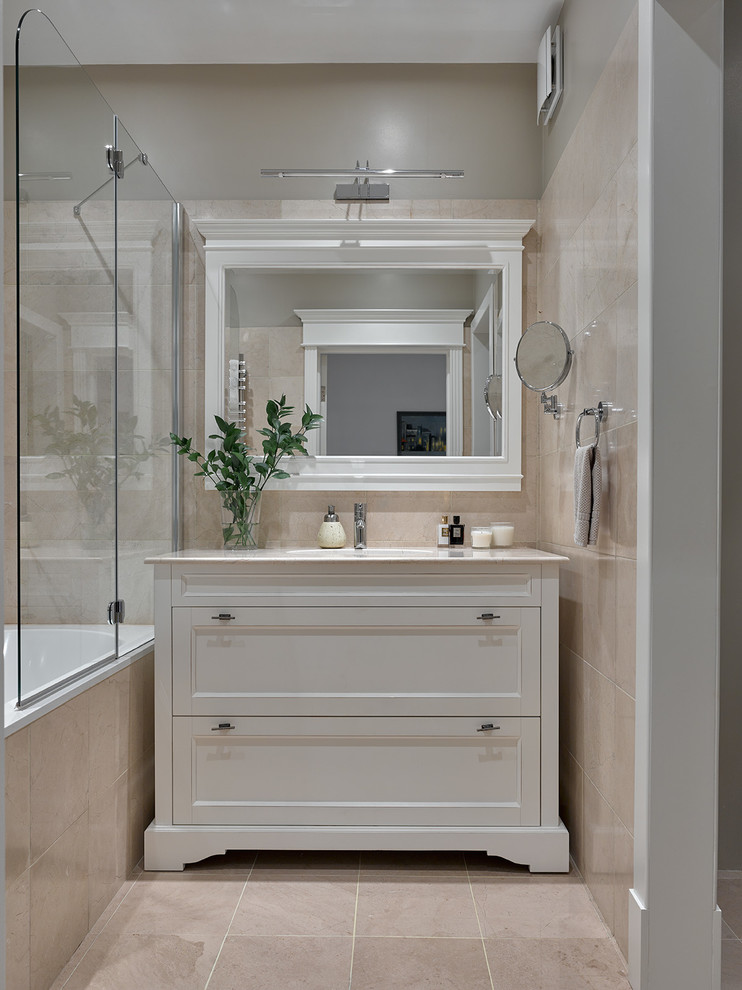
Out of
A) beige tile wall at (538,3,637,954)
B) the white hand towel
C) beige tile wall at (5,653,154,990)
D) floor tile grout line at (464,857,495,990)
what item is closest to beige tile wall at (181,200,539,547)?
beige tile wall at (538,3,637,954)

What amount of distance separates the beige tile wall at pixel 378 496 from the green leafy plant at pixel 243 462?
0.10m

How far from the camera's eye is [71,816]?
1.74 meters

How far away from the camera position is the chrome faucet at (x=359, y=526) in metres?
2.66

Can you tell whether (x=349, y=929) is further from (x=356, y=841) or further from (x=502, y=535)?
(x=502, y=535)

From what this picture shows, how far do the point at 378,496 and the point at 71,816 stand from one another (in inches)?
57.9

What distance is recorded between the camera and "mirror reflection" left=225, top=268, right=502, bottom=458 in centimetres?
274

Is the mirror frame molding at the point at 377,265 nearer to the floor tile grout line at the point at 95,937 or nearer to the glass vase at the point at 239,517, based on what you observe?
the glass vase at the point at 239,517

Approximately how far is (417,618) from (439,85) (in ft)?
6.57

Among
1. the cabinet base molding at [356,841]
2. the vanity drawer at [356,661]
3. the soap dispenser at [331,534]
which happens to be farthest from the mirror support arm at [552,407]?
the cabinet base molding at [356,841]

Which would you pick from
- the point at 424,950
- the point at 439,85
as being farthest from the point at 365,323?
the point at 424,950

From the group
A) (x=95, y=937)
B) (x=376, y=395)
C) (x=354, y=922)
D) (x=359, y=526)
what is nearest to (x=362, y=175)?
(x=376, y=395)

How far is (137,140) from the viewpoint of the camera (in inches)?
109

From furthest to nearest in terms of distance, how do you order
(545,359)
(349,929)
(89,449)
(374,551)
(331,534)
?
(331,534), (374,551), (545,359), (89,449), (349,929)

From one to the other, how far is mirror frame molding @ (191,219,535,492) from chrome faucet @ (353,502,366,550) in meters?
0.09
